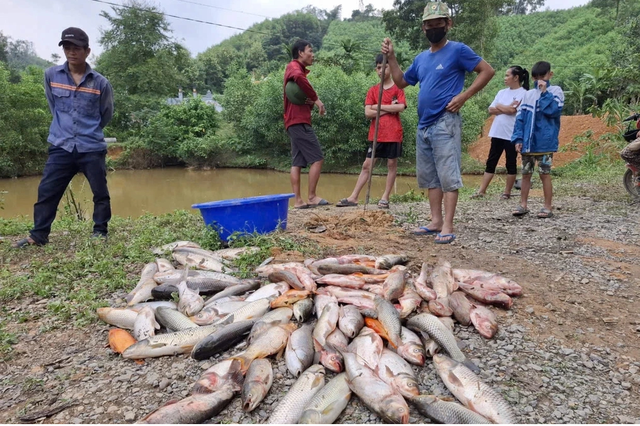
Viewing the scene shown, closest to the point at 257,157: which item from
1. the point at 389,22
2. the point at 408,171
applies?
the point at 408,171

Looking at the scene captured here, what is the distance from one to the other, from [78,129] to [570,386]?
4.77m

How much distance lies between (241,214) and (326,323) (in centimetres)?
201

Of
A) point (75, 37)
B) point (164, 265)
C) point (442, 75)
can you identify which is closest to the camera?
point (164, 265)

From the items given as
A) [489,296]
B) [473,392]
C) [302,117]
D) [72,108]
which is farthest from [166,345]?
[302,117]

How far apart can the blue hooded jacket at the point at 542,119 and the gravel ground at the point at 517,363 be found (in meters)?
1.90

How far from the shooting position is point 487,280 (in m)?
3.13

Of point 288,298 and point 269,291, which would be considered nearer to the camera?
point 288,298

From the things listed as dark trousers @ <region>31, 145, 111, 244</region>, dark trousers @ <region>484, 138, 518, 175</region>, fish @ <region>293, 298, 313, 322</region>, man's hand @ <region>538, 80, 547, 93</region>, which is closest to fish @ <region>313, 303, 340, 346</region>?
fish @ <region>293, 298, 313, 322</region>

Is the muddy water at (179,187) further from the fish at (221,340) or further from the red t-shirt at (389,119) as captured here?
the fish at (221,340)

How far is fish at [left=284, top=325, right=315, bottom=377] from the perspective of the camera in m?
2.35

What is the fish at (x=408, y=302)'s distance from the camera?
2830 mm

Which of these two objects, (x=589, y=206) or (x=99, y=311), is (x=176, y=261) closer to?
(x=99, y=311)

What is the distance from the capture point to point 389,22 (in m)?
34.8

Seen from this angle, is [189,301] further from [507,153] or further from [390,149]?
[507,153]
